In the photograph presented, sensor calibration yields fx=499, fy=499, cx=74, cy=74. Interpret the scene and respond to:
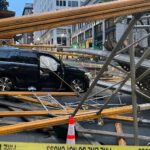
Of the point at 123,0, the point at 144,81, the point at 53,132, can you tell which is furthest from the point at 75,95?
the point at 123,0

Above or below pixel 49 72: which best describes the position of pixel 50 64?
above

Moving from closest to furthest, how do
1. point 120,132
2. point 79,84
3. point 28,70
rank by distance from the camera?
1. point 120,132
2. point 28,70
3. point 79,84

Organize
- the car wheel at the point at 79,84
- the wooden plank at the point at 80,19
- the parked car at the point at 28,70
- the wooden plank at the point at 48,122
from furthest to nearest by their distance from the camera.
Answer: the car wheel at the point at 79,84 < the parked car at the point at 28,70 < the wooden plank at the point at 48,122 < the wooden plank at the point at 80,19

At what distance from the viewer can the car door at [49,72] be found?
19.2 meters

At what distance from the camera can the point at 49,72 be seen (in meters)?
19.6

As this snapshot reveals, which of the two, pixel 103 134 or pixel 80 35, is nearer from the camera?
pixel 103 134

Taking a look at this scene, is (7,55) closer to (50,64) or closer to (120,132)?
(50,64)

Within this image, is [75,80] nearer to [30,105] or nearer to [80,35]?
[30,105]

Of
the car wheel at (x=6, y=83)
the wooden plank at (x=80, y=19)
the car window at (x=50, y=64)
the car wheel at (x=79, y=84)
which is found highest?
the wooden plank at (x=80, y=19)

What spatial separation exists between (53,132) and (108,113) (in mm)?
967

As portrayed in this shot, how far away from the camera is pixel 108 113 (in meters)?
8.27

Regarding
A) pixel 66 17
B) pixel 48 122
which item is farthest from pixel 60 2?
pixel 66 17

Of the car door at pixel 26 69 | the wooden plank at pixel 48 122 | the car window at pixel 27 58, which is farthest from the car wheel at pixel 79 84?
the wooden plank at pixel 48 122

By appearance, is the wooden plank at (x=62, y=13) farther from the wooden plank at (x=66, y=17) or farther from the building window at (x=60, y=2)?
the building window at (x=60, y=2)
